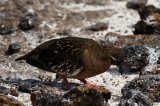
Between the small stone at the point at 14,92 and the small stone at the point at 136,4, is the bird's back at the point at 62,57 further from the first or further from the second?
the small stone at the point at 136,4

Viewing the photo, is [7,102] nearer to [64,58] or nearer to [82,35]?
[64,58]

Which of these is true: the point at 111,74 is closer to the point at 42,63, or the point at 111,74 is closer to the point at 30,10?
the point at 42,63

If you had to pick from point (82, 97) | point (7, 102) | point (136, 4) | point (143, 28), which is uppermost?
point (82, 97)

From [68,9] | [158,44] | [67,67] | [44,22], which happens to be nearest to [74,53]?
[67,67]

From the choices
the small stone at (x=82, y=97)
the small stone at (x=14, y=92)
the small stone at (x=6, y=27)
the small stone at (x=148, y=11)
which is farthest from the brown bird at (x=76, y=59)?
the small stone at (x=148, y=11)

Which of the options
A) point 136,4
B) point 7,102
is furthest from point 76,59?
point 136,4

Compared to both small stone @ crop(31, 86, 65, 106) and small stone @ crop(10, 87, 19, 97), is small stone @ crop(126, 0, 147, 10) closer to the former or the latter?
small stone @ crop(10, 87, 19, 97)
